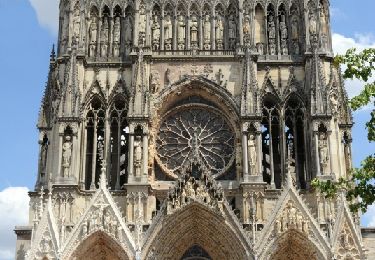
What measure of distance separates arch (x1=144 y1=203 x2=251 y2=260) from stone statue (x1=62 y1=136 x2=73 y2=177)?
14.1 feet

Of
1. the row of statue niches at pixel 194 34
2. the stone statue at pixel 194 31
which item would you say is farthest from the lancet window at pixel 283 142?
the stone statue at pixel 194 31

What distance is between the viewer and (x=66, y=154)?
89.5ft

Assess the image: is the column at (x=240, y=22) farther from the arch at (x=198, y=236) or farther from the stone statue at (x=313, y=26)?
the arch at (x=198, y=236)

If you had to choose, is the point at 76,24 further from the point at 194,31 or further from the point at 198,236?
the point at 198,236

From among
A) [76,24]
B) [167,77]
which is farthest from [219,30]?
[76,24]

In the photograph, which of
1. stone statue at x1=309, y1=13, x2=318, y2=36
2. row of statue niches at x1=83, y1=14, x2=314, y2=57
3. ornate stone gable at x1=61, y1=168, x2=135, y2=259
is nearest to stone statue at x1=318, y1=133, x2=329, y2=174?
row of statue niches at x1=83, y1=14, x2=314, y2=57

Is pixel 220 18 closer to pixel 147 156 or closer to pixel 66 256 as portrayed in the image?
pixel 147 156

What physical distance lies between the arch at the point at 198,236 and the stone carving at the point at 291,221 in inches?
58.2

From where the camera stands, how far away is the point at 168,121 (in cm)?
2938

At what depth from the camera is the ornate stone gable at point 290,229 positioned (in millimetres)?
25359

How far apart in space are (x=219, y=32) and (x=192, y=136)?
15.9ft

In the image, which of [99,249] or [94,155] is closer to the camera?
[99,249]

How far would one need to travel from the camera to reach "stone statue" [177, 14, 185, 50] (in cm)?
2986

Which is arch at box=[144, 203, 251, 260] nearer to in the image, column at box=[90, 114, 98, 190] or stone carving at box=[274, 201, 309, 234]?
stone carving at box=[274, 201, 309, 234]
